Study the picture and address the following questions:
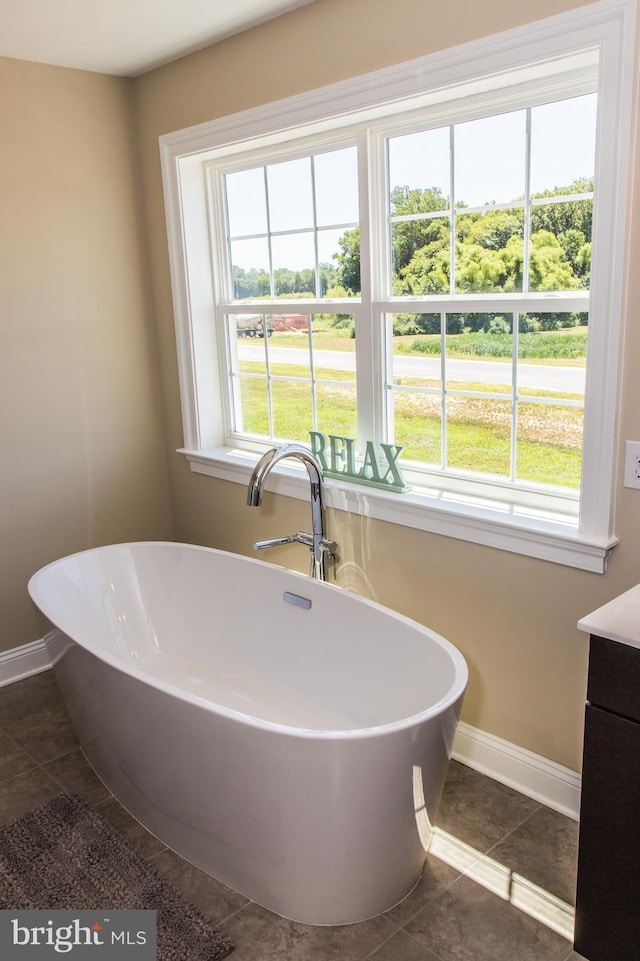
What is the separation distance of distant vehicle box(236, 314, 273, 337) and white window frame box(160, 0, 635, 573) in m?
0.11

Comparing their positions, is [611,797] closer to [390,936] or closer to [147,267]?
[390,936]

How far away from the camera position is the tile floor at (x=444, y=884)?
6.37 ft

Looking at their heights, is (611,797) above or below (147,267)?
below

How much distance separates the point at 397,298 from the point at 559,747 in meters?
1.56

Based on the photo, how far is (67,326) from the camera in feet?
11.0

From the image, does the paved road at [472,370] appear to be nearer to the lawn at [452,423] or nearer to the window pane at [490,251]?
the lawn at [452,423]

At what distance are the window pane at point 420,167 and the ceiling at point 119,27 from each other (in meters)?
0.56

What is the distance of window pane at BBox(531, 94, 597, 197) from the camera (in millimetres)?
2162

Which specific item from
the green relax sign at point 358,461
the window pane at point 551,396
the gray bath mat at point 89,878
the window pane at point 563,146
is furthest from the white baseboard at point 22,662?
the window pane at point 563,146

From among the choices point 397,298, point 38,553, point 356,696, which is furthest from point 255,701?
point 397,298

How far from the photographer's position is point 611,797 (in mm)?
1725

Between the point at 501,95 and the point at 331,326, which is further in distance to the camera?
the point at 331,326

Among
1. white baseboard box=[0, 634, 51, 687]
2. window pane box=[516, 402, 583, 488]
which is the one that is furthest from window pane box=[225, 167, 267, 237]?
white baseboard box=[0, 634, 51, 687]

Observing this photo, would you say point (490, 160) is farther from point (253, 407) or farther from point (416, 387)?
point (253, 407)
